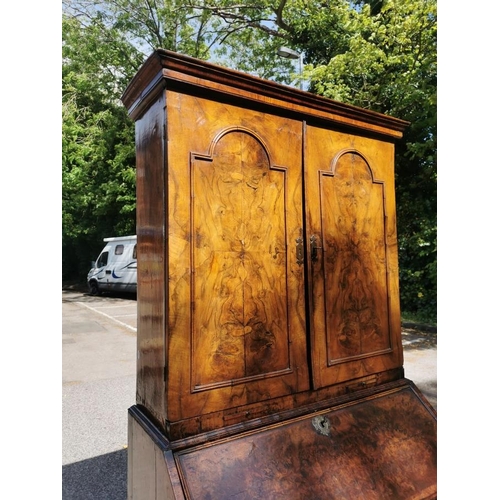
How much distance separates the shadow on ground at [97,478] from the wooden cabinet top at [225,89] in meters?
2.15

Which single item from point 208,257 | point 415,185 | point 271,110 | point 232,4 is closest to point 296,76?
point 415,185

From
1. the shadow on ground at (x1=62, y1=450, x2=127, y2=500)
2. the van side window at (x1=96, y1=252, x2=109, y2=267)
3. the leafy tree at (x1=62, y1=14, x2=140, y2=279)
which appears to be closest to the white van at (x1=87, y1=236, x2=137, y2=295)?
the van side window at (x1=96, y1=252, x2=109, y2=267)

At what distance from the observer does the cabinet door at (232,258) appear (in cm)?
146

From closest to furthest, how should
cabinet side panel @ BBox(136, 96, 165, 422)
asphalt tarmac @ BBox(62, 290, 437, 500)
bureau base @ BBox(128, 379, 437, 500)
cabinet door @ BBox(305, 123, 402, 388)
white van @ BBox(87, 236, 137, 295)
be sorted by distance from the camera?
1. bureau base @ BBox(128, 379, 437, 500)
2. cabinet side panel @ BBox(136, 96, 165, 422)
3. cabinet door @ BBox(305, 123, 402, 388)
4. asphalt tarmac @ BBox(62, 290, 437, 500)
5. white van @ BBox(87, 236, 137, 295)

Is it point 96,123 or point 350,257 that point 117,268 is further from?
point 350,257

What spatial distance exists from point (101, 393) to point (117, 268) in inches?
362

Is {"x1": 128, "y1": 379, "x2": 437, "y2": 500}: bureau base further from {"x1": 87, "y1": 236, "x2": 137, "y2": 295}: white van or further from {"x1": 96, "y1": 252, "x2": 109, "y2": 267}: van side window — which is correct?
{"x1": 96, "y1": 252, "x2": 109, "y2": 267}: van side window

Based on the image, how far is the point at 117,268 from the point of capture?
12812 mm

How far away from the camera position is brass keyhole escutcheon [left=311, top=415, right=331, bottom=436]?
1.72m

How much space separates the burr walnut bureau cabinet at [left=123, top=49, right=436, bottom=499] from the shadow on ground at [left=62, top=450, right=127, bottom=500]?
0.80 m

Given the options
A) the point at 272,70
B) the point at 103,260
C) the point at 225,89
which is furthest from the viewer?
the point at 103,260

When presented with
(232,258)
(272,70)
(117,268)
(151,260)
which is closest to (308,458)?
(232,258)

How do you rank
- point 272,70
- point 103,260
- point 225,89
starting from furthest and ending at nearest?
1. point 103,260
2. point 272,70
3. point 225,89

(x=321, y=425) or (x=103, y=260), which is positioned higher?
(x=103, y=260)
